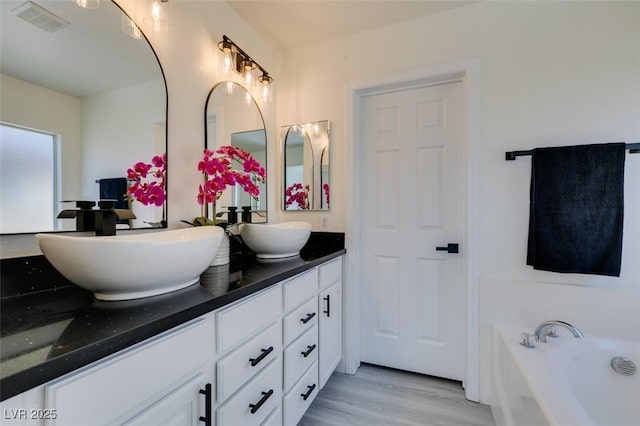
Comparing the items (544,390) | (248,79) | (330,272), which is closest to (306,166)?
(248,79)

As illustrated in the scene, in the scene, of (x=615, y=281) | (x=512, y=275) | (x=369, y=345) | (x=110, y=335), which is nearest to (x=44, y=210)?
(x=110, y=335)

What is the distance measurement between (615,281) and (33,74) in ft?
8.87

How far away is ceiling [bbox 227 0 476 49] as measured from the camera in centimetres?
174

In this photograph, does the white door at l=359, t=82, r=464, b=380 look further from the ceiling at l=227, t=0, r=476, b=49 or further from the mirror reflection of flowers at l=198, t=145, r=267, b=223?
the mirror reflection of flowers at l=198, t=145, r=267, b=223

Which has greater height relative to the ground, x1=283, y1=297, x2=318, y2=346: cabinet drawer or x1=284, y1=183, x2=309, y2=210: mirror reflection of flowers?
x1=284, y1=183, x2=309, y2=210: mirror reflection of flowers

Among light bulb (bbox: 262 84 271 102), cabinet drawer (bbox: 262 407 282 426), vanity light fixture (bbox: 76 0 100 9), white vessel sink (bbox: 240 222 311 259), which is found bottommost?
cabinet drawer (bbox: 262 407 282 426)

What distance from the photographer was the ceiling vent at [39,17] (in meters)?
0.87

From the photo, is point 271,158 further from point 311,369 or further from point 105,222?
point 311,369

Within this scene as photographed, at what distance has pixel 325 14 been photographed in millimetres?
1842

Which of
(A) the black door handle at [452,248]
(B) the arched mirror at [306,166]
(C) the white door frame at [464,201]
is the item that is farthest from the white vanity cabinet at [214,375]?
(A) the black door handle at [452,248]

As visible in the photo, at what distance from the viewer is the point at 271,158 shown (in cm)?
218

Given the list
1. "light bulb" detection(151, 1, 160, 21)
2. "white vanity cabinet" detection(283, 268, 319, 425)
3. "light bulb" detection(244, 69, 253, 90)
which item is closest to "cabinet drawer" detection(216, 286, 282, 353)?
"white vanity cabinet" detection(283, 268, 319, 425)

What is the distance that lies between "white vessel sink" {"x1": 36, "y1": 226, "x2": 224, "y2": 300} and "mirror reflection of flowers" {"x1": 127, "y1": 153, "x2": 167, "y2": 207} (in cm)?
47

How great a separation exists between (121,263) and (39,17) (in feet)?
2.90
